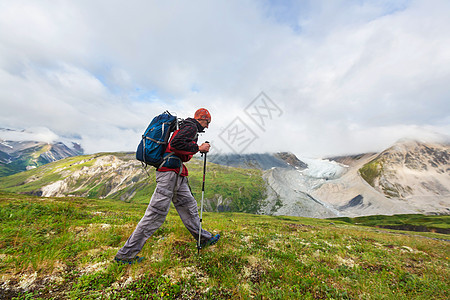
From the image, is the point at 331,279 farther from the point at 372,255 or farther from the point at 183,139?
the point at 183,139

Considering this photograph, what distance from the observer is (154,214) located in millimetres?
5840

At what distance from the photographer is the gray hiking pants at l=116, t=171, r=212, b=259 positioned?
552cm

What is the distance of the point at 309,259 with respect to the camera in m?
7.15

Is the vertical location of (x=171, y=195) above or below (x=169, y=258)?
above

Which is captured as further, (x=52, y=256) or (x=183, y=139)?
(x=183, y=139)

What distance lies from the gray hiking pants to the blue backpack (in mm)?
498

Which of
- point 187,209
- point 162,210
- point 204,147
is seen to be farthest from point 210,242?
point 204,147

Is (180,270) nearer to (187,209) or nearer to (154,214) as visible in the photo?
(154,214)

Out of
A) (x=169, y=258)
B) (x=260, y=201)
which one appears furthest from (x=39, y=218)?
(x=260, y=201)

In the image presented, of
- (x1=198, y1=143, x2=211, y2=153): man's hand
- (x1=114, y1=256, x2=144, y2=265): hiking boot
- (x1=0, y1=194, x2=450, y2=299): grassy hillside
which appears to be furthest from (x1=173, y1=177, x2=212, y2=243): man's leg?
(x1=114, y1=256, x2=144, y2=265): hiking boot

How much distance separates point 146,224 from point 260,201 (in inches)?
6838

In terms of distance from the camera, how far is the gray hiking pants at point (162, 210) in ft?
18.1

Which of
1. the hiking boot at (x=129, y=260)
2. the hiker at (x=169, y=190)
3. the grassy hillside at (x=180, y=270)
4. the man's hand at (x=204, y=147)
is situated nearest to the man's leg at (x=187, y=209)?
the hiker at (x=169, y=190)

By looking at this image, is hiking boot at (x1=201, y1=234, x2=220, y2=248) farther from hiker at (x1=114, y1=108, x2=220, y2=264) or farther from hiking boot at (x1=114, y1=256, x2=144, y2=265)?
hiking boot at (x1=114, y1=256, x2=144, y2=265)
